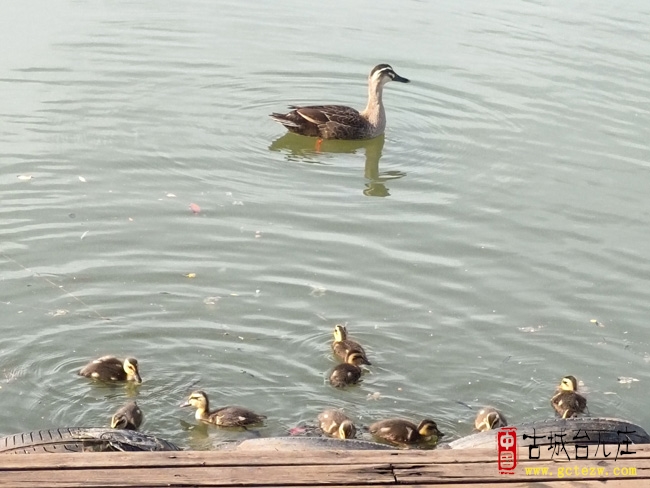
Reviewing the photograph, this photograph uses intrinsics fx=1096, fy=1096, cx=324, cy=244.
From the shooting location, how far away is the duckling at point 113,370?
7539 mm

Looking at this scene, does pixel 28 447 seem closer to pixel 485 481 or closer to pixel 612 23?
pixel 485 481

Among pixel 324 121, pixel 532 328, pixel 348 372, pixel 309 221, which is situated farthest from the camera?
pixel 324 121

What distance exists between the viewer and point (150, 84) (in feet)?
47.5

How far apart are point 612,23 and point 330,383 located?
1248 centimetres

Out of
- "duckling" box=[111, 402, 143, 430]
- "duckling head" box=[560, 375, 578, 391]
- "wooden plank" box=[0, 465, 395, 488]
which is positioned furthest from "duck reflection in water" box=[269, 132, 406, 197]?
"wooden plank" box=[0, 465, 395, 488]

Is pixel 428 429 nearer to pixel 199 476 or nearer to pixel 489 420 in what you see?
pixel 489 420

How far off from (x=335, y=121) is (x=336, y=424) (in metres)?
6.75

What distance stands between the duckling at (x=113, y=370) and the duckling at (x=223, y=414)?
0.50 m

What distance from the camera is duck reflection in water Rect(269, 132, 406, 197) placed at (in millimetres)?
12109

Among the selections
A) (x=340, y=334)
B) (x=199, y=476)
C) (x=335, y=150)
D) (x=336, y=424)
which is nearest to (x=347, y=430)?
(x=336, y=424)

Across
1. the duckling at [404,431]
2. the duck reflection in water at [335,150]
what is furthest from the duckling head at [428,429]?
the duck reflection in water at [335,150]

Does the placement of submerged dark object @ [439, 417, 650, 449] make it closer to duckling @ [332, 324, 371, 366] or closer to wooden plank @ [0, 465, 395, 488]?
duckling @ [332, 324, 371, 366]

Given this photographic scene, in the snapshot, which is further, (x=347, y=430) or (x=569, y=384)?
(x=569, y=384)

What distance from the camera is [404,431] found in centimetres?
708
